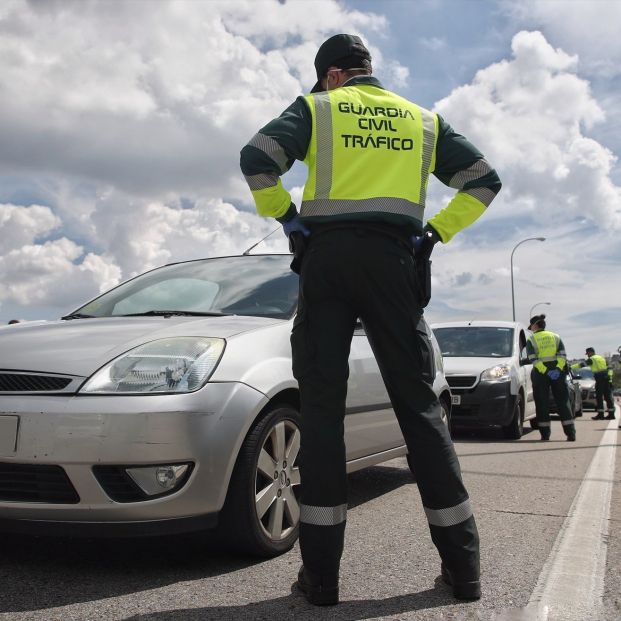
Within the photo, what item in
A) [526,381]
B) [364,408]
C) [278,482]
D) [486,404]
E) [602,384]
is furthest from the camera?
[602,384]

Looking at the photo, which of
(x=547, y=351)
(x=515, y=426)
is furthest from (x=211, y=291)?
(x=547, y=351)

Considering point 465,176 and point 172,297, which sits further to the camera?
point 172,297

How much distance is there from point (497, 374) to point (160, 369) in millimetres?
7560

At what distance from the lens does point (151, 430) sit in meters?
2.69

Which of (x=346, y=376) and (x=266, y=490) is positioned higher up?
(x=346, y=376)

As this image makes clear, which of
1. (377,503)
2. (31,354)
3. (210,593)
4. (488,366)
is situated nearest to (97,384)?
(31,354)

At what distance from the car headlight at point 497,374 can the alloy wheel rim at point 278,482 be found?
22.2 ft

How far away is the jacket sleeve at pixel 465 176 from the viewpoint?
9.16 ft

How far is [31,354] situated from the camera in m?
2.94

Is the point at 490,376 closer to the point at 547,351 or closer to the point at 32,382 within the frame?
the point at 547,351

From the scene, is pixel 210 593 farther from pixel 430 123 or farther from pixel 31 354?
pixel 430 123

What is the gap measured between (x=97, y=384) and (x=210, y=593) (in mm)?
873

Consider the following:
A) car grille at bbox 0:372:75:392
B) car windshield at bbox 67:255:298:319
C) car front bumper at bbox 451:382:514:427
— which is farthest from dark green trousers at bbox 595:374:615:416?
car grille at bbox 0:372:75:392

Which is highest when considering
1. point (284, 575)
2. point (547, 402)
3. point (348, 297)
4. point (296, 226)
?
point (296, 226)
